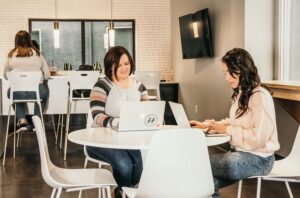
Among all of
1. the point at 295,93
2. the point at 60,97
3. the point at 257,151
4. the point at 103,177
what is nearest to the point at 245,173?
the point at 257,151

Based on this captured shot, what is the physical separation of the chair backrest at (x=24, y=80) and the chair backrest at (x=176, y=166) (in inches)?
148

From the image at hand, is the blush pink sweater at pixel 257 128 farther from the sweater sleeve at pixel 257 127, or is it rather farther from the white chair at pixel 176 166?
the white chair at pixel 176 166

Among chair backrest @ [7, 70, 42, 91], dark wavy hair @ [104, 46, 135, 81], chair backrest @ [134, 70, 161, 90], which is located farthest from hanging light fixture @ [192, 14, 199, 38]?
dark wavy hair @ [104, 46, 135, 81]

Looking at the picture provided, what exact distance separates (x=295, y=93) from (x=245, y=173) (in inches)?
70.5

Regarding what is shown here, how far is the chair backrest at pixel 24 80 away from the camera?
5680 mm

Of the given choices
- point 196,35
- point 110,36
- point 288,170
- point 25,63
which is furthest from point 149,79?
point 288,170

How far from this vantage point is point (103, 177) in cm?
286

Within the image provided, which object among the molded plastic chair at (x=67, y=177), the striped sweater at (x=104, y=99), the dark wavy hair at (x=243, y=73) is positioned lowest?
the molded plastic chair at (x=67, y=177)

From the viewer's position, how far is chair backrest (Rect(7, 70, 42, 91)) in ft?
18.6

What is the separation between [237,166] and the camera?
2.72m

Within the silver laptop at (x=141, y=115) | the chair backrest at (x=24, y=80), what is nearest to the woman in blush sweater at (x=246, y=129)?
the silver laptop at (x=141, y=115)

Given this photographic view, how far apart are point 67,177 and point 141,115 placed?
58cm

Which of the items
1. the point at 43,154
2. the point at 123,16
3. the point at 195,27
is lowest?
the point at 43,154

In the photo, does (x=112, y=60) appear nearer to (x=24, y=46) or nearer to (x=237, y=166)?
(x=237, y=166)
